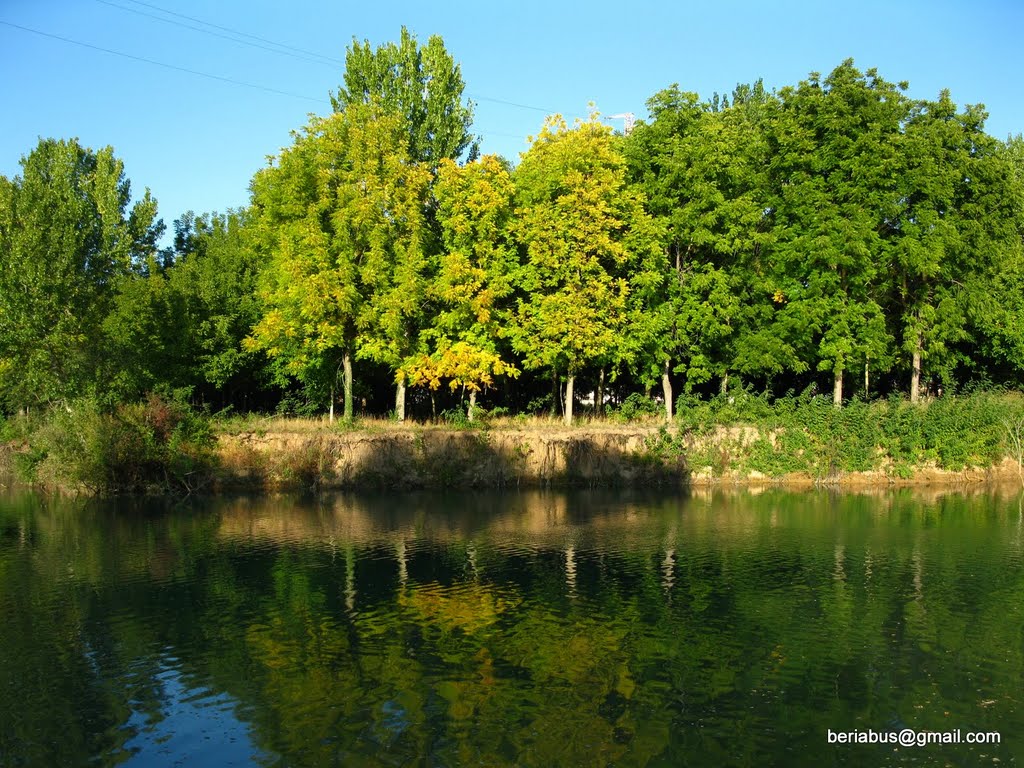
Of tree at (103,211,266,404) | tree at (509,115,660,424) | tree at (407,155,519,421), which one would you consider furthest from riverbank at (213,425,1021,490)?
tree at (103,211,266,404)

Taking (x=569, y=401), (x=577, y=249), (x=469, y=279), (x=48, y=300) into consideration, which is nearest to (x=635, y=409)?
(x=569, y=401)

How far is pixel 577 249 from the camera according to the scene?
44.6 m

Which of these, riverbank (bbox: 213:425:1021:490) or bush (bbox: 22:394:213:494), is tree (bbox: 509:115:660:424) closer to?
riverbank (bbox: 213:425:1021:490)

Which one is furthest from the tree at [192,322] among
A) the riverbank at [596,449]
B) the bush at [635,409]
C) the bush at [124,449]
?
the bush at [635,409]

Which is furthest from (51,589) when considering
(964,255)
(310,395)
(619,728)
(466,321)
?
(964,255)

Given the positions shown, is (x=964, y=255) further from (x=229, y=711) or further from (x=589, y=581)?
(x=229, y=711)

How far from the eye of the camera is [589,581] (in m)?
23.5

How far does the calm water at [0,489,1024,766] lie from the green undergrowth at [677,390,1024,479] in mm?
12641

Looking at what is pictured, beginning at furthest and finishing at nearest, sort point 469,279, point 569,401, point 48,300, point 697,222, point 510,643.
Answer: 1. point 569,401
2. point 697,222
3. point 469,279
4. point 48,300
5. point 510,643

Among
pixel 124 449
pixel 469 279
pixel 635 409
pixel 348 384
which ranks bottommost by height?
pixel 124 449

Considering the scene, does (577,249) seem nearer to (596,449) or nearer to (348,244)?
(596,449)

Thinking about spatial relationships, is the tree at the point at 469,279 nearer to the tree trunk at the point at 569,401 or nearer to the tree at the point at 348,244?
the tree at the point at 348,244

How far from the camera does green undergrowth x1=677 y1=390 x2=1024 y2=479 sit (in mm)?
44531

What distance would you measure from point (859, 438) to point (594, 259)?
1594 centimetres
